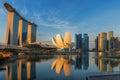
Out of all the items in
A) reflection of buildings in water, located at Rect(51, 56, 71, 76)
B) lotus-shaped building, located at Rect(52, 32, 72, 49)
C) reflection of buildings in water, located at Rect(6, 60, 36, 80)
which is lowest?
reflection of buildings in water, located at Rect(51, 56, 71, 76)

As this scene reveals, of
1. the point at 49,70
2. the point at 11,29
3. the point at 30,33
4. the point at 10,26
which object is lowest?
the point at 49,70

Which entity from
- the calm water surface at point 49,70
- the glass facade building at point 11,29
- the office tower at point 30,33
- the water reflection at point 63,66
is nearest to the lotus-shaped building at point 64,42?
the office tower at point 30,33

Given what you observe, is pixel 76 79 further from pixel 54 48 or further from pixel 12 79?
pixel 54 48

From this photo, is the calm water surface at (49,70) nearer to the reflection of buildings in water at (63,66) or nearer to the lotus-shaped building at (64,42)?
the reflection of buildings in water at (63,66)

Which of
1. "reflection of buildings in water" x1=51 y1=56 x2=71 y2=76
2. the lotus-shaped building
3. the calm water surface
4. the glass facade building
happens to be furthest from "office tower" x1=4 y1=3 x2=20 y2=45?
the calm water surface

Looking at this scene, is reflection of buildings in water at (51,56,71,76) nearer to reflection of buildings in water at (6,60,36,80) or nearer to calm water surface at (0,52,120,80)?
calm water surface at (0,52,120,80)

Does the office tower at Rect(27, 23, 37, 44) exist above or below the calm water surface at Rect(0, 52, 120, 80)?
above

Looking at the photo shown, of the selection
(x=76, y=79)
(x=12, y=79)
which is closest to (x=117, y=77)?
(x=76, y=79)

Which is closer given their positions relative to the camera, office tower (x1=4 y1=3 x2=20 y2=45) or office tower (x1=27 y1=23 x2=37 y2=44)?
office tower (x1=4 y1=3 x2=20 y2=45)

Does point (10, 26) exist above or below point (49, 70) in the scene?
above

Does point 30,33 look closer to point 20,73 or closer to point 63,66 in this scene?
point 63,66

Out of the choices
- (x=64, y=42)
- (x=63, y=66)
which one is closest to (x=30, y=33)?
(x=64, y=42)

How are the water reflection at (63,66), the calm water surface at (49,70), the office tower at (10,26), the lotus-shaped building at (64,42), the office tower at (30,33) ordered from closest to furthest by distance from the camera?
the calm water surface at (49,70) → the water reflection at (63,66) → the office tower at (10,26) → the lotus-shaped building at (64,42) → the office tower at (30,33)

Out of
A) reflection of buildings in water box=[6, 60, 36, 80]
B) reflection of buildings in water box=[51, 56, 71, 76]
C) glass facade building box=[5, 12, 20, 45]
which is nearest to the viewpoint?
reflection of buildings in water box=[6, 60, 36, 80]
